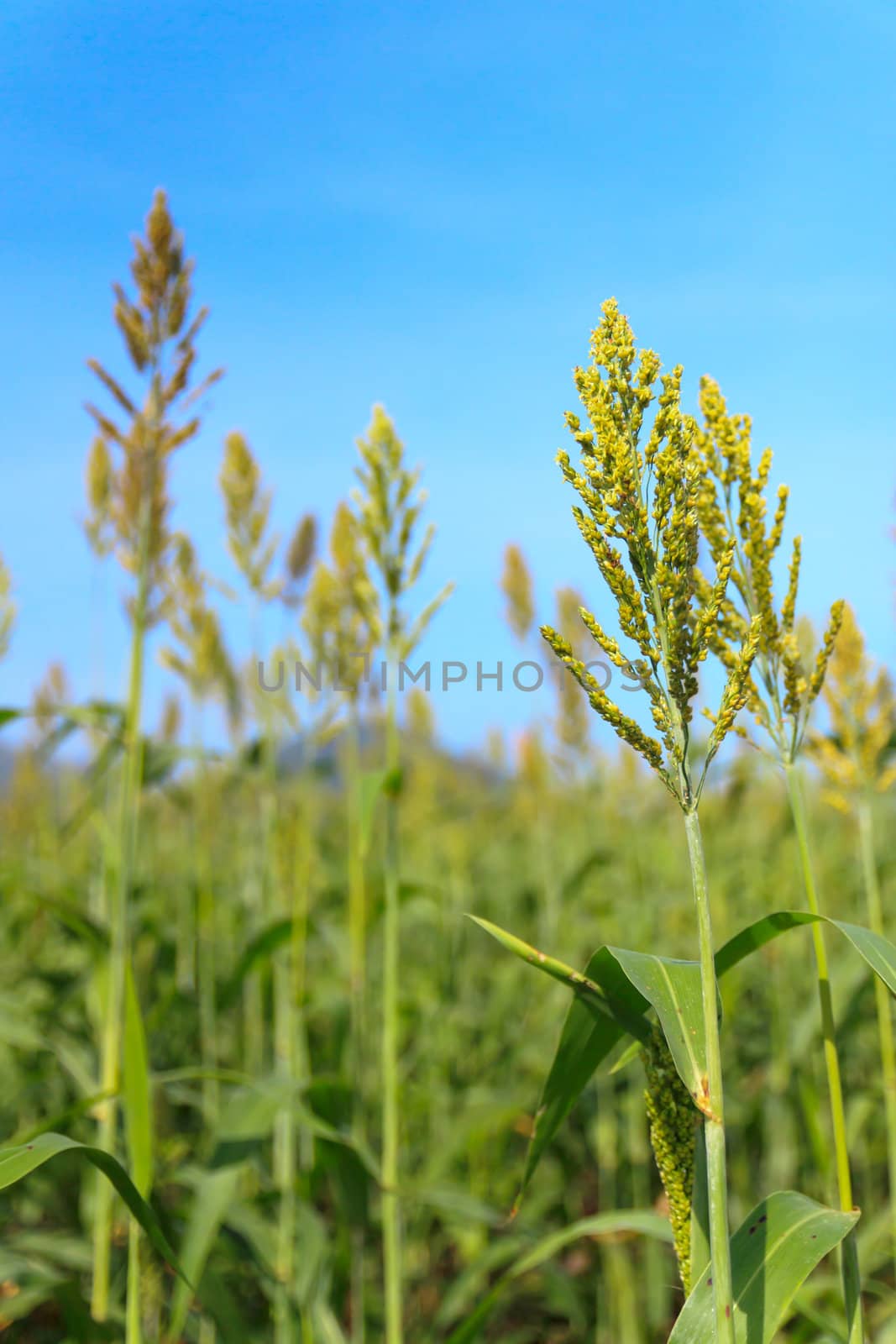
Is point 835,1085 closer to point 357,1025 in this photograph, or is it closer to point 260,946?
point 357,1025

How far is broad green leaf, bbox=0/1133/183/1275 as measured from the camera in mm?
1383

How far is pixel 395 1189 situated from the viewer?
231cm

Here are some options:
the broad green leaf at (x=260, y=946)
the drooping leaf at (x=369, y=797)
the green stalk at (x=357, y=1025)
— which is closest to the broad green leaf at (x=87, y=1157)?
the drooping leaf at (x=369, y=797)

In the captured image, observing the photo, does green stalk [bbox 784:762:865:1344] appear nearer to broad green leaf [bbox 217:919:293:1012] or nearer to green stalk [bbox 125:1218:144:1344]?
green stalk [bbox 125:1218:144:1344]

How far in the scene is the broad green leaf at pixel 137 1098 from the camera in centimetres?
184

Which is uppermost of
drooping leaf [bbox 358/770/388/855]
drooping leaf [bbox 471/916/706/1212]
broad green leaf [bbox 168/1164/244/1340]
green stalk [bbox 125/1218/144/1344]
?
drooping leaf [bbox 358/770/388/855]

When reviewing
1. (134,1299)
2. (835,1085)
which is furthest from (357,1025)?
(835,1085)

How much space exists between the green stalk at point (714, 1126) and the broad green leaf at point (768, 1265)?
70 millimetres

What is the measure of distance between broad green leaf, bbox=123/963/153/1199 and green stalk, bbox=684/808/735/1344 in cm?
111

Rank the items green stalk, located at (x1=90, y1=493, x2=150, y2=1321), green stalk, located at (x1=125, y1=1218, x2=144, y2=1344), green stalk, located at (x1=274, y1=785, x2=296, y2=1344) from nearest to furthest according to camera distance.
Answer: green stalk, located at (x1=125, y1=1218, x2=144, y2=1344) → green stalk, located at (x1=90, y1=493, x2=150, y2=1321) → green stalk, located at (x1=274, y1=785, x2=296, y2=1344)

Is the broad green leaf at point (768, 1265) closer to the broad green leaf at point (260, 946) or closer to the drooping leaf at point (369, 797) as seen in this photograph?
the drooping leaf at point (369, 797)

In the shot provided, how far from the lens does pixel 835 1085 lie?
4.92ft

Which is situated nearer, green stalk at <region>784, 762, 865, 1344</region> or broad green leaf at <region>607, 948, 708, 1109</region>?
broad green leaf at <region>607, 948, 708, 1109</region>

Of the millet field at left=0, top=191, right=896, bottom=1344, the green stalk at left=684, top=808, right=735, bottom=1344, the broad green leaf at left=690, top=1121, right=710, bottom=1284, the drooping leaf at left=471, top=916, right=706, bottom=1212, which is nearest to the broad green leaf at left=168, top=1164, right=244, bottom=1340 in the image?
the millet field at left=0, top=191, right=896, bottom=1344
